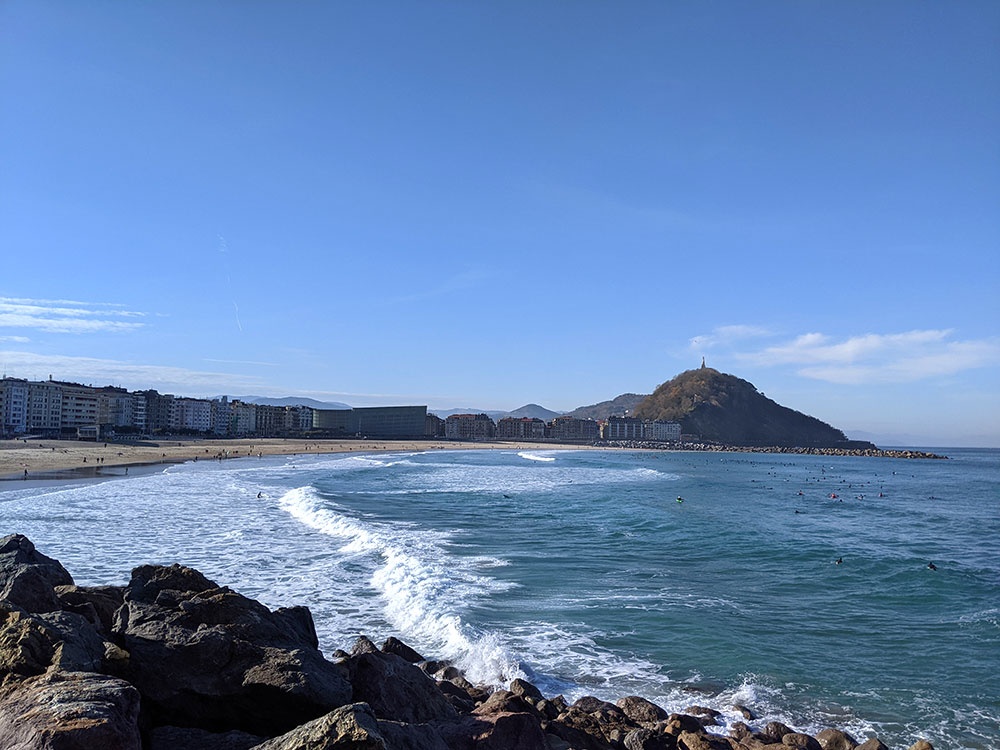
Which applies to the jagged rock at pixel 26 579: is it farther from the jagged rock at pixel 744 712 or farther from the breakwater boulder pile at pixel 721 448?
the breakwater boulder pile at pixel 721 448

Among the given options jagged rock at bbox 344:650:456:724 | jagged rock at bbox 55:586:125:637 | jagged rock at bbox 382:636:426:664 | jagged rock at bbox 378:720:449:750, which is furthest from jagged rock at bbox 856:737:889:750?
jagged rock at bbox 55:586:125:637

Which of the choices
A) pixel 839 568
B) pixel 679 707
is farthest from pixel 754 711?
pixel 839 568

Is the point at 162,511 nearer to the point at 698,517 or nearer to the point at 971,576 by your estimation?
the point at 698,517

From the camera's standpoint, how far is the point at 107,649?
5.69 metres

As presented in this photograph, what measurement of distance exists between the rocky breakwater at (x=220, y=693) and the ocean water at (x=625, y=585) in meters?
1.69

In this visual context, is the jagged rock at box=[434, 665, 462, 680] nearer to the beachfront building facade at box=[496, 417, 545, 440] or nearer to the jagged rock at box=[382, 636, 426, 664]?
the jagged rock at box=[382, 636, 426, 664]

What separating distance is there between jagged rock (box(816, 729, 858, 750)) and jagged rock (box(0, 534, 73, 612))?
8851 mm

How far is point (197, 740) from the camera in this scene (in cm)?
487

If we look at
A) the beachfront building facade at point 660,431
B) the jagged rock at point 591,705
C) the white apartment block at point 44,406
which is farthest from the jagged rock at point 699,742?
the beachfront building facade at point 660,431

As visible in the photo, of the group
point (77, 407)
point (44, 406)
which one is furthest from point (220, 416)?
point (44, 406)

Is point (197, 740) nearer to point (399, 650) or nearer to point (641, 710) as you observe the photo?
point (399, 650)

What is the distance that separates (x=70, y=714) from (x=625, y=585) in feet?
43.0

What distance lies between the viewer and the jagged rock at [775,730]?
8.09m

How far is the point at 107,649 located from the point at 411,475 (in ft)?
142
